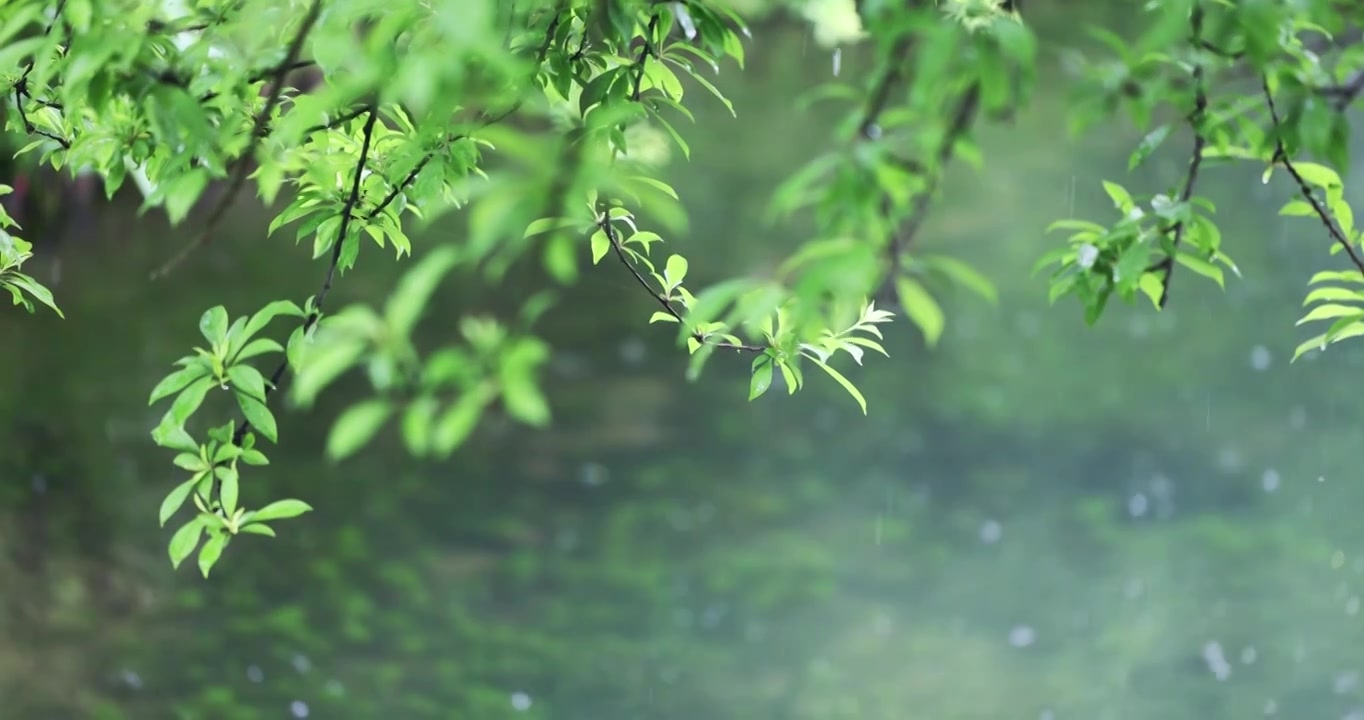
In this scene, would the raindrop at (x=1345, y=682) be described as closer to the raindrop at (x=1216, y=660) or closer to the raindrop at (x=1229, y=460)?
the raindrop at (x=1216, y=660)

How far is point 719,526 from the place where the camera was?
3506mm

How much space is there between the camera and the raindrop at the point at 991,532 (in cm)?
345

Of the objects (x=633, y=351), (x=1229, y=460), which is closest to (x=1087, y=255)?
(x=1229, y=460)

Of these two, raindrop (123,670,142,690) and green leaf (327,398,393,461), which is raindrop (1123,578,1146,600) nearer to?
raindrop (123,670,142,690)

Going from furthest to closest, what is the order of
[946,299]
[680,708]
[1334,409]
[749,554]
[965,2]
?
1. [946,299]
2. [1334,409]
3. [749,554]
4. [680,708]
5. [965,2]

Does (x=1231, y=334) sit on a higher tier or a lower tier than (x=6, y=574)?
higher

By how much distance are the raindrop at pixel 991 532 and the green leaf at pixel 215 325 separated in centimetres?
287

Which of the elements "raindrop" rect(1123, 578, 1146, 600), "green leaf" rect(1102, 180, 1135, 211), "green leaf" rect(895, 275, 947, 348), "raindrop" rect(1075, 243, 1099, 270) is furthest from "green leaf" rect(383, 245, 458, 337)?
"raindrop" rect(1123, 578, 1146, 600)

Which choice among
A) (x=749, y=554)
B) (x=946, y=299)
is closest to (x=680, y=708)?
(x=749, y=554)

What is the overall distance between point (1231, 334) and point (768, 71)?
9.73 ft

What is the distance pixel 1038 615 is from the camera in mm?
3178

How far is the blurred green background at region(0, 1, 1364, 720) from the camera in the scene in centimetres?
293

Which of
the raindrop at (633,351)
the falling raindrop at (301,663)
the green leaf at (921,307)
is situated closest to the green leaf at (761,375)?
the green leaf at (921,307)

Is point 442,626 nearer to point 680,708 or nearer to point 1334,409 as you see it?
point 680,708
